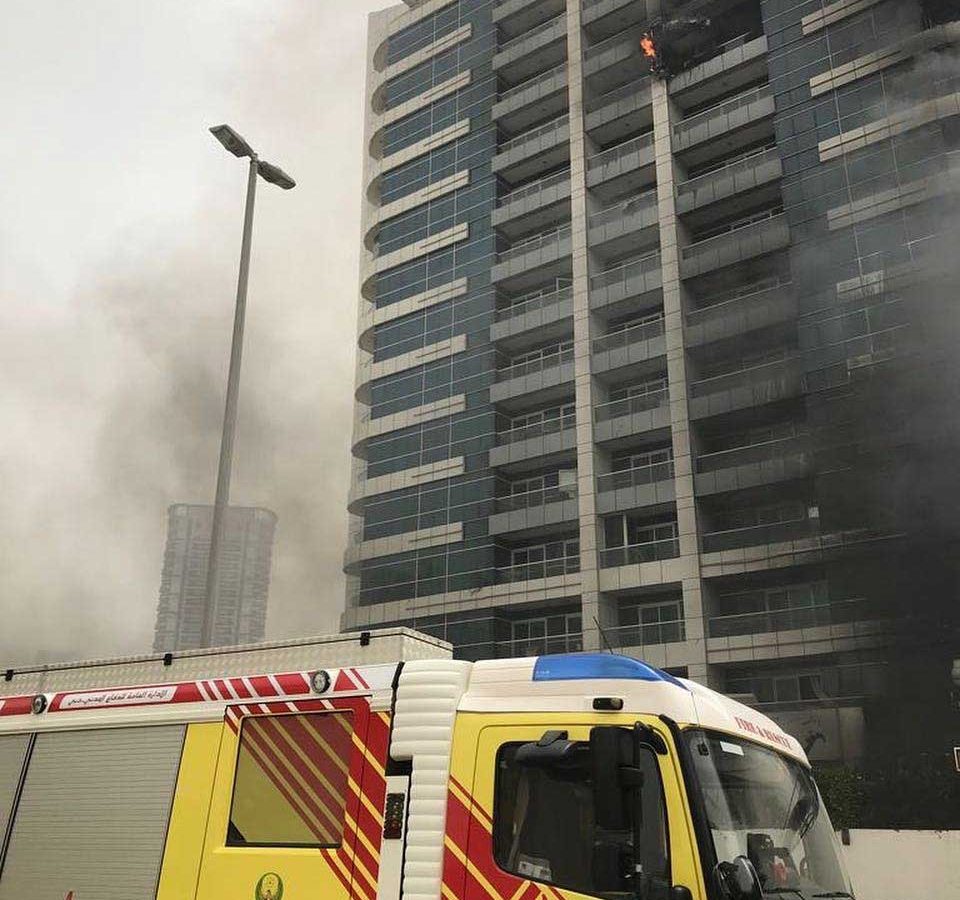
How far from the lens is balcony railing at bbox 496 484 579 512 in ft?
140

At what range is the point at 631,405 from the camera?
4259cm

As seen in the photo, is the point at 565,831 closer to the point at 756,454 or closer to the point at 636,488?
the point at 756,454

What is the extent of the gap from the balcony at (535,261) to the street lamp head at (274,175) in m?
31.0

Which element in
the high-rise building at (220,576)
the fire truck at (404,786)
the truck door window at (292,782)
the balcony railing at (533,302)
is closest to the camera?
the fire truck at (404,786)

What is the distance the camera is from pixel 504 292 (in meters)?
49.2

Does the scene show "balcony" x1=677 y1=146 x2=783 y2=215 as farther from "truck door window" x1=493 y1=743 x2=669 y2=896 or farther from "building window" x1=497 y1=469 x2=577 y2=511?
"truck door window" x1=493 y1=743 x2=669 y2=896

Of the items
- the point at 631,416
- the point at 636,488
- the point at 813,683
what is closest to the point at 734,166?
the point at 631,416

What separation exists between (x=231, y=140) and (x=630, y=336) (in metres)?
30.5

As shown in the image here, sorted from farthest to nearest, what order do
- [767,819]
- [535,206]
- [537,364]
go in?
1. [535,206]
2. [537,364]
3. [767,819]

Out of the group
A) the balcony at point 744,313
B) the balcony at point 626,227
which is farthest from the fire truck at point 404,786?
the balcony at point 626,227

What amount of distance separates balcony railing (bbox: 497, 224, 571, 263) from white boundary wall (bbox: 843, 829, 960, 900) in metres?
32.5

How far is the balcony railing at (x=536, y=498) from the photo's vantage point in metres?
42.8

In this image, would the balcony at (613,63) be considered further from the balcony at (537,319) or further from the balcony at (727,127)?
the balcony at (537,319)

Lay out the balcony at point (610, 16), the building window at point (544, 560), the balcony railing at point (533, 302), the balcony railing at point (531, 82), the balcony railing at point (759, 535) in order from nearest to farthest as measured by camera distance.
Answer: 1. the balcony railing at point (759, 535)
2. the building window at point (544, 560)
3. the balcony railing at point (533, 302)
4. the balcony at point (610, 16)
5. the balcony railing at point (531, 82)
